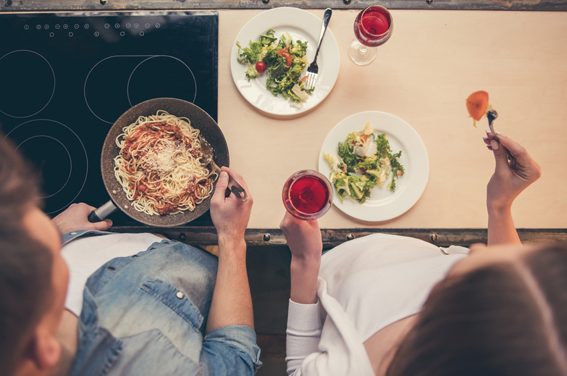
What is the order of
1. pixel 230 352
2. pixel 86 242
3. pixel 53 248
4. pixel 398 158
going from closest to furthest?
pixel 53 248, pixel 230 352, pixel 86 242, pixel 398 158

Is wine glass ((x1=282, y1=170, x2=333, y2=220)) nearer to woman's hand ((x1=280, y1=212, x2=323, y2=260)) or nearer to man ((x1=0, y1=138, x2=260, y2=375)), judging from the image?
woman's hand ((x1=280, y1=212, x2=323, y2=260))

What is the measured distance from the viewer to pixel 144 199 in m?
1.52

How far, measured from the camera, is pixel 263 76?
1593 millimetres

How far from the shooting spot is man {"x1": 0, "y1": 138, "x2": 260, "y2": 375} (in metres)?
0.78

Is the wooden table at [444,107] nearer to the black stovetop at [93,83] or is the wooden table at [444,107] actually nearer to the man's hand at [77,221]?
the black stovetop at [93,83]

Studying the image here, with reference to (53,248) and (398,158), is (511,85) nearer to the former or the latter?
(398,158)

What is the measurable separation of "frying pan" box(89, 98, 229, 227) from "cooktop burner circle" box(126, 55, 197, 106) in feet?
0.53

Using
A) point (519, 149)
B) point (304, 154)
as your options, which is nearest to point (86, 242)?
point (304, 154)

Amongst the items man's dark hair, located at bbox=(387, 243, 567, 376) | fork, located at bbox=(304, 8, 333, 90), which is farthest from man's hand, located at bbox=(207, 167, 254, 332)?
man's dark hair, located at bbox=(387, 243, 567, 376)

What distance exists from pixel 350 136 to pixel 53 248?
1.05 meters

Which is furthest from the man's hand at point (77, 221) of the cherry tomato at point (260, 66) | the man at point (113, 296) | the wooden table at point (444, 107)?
the cherry tomato at point (260, 66)

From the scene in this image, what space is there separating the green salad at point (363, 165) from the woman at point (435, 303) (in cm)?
20

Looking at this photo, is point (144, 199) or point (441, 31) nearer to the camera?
point (144, 199)

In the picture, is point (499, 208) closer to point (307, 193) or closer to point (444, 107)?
point (444, 107)
